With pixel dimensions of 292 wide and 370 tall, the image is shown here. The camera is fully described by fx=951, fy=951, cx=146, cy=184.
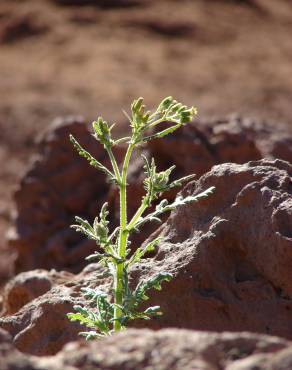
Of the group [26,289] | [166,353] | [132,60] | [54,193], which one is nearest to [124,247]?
[166,353]

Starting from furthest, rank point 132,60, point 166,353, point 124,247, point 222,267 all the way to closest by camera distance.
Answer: point 132,60 < point 222,267 < point 124,247 < point 166,353

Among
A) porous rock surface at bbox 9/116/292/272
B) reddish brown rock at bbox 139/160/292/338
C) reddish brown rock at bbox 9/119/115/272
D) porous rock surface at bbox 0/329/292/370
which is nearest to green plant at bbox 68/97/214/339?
reddish brown rock at bbox 139/160/292/338

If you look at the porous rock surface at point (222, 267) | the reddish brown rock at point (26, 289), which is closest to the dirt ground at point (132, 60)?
the reddish brown rock at point (26, 289)

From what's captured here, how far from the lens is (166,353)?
2848 mm

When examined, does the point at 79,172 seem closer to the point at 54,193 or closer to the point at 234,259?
the point at 54,193

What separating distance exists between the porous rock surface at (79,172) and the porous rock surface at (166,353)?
4978 millimetres

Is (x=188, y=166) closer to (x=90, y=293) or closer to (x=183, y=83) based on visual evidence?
(x=90, y=293)

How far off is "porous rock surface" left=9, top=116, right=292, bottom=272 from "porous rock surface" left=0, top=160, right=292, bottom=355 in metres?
3.19

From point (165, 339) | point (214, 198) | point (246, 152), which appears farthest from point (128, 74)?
point (165, 339)

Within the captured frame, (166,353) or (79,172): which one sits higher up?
(166,353)

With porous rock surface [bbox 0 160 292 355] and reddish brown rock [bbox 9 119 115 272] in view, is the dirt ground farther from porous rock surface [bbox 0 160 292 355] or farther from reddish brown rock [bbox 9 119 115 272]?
porous rock surface [bbox 0 160 292 355]

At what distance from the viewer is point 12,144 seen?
15.9 meters

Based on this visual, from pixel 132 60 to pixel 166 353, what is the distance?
1653 centimetres

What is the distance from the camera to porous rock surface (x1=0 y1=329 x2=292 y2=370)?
9.11 ft
